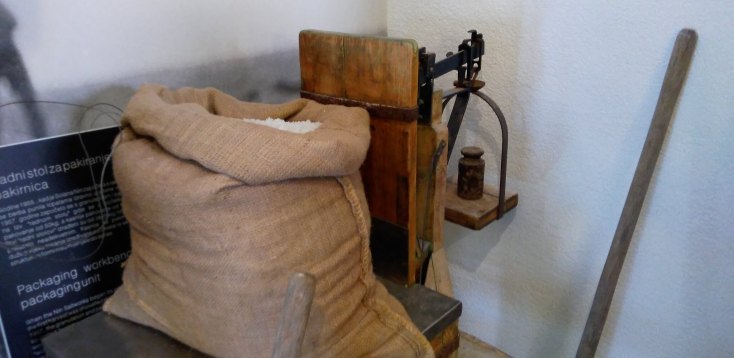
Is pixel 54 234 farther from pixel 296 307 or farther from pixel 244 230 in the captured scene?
pixel 296 307

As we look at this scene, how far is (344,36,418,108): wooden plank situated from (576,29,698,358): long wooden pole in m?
0.57

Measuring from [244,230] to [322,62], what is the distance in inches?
18.7

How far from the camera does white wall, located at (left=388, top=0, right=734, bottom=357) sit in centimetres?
125

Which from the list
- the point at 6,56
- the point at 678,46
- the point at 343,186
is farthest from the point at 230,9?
the point at 678,46

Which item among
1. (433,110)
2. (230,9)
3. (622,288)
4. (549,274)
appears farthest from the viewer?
(549,274)

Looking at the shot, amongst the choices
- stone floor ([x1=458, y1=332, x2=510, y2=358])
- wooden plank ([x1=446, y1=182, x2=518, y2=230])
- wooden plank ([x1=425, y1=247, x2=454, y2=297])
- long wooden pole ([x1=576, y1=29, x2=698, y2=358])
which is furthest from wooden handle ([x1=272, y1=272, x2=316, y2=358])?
stone floor ([x1=458, y1=332, x2=510, y2=358])

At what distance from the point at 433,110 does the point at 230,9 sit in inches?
21.0

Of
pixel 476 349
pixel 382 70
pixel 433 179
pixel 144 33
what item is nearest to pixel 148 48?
pixel 144 33

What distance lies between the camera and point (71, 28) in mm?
1063

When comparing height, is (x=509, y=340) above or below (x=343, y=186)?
below

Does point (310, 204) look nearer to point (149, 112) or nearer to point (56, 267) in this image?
point (149, 112)

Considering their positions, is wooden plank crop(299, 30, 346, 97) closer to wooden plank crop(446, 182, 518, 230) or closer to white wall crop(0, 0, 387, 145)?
white wall crop(0, 0, 387, 145)

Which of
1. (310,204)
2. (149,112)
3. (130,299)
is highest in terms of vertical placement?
(149,112)

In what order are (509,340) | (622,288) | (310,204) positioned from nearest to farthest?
(310,204)
(622,288)
(509,340)
